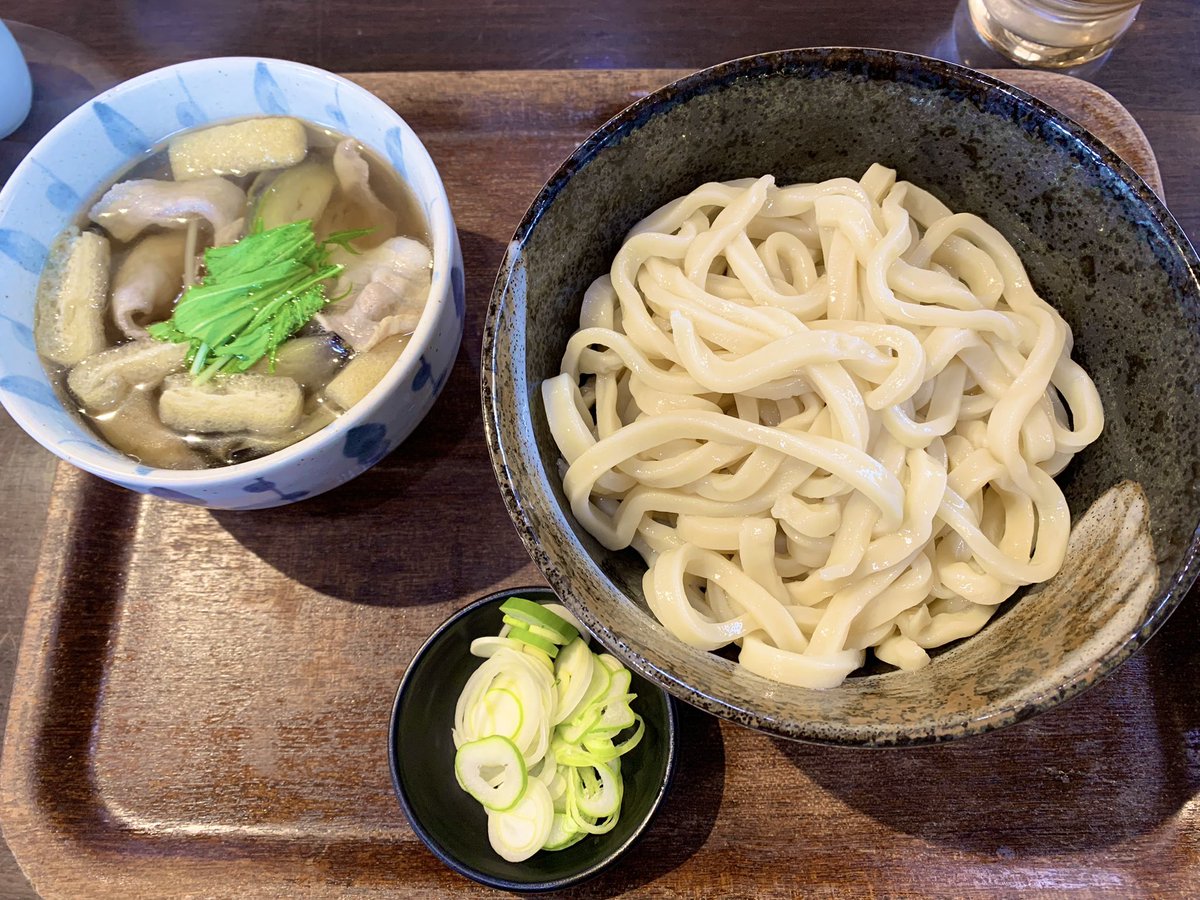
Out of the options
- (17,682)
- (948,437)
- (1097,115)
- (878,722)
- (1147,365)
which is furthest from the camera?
(1097,115)

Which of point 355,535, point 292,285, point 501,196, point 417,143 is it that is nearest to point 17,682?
point 355,535

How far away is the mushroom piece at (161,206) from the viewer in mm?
1710

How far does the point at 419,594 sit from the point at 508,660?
0.30 metres

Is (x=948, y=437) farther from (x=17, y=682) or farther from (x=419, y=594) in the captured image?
(x=17, y=682)

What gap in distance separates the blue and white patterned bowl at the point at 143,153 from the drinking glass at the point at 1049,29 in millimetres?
1976

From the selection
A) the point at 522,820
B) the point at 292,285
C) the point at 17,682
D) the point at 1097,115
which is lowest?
the point at 17,682

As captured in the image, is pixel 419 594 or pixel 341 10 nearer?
pixel 419 594

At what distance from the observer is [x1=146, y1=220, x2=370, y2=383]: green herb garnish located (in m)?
1.61

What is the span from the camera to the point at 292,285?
1660 mm

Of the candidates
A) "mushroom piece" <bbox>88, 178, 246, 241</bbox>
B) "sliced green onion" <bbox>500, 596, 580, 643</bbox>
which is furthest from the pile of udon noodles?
"mushroom piece" <bbox>88, 178, 246, 241</bbox>

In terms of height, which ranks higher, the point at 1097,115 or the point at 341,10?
the point at 1097,115

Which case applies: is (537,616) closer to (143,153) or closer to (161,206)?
(161,206)

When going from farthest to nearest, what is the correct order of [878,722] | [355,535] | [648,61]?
[648,61] → [355,535] → [878,722]

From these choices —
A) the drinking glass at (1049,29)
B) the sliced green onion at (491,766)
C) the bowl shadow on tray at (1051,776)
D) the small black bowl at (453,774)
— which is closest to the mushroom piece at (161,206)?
the small black bowl at (453,774)
